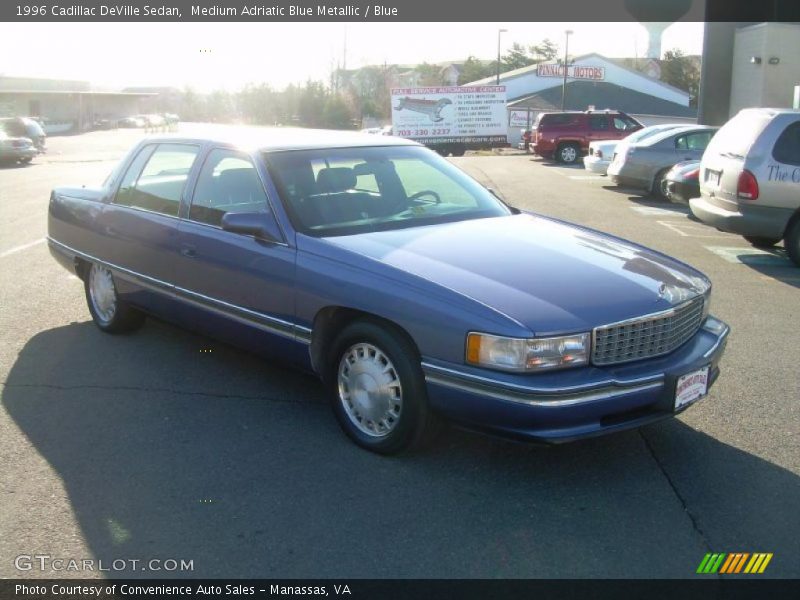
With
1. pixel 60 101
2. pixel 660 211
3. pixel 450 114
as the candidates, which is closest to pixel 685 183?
pixel 660 211

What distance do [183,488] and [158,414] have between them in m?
1.10

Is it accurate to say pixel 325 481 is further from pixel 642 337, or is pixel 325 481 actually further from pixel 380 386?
pixel 642 337

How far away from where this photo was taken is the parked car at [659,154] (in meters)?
18.4

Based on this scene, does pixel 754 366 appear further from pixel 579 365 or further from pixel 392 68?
pixel 392 68

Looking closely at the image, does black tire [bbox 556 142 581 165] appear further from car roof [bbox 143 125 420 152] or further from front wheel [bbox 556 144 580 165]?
car roof [bbox 143 125 420 152]

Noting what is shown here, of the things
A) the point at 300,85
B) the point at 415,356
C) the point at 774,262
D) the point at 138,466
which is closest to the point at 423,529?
the point at 415,356

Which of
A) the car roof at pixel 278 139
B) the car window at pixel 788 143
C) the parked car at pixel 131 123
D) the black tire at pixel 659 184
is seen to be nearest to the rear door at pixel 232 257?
the car roof at pixel 278 139

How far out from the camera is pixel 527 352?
13.2ft

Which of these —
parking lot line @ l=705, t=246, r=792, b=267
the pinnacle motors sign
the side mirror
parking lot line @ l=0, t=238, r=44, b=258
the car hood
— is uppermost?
the pinnacle motors sign

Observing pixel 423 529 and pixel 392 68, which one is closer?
pixel 423 529

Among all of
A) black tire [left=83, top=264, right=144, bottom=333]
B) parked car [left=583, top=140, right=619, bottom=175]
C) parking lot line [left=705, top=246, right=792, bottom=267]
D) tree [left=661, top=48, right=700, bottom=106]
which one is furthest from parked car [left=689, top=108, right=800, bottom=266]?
tree [left=661, top=48, right=700, bottom=106]

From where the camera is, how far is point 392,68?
3497 inches

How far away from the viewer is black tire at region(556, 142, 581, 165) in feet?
108

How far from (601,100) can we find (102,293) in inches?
2362
